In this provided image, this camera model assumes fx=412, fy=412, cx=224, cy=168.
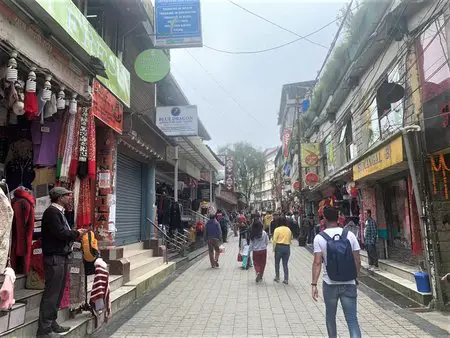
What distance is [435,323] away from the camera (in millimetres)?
6512

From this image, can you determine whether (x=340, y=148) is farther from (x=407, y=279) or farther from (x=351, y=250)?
(x=351, y=250)

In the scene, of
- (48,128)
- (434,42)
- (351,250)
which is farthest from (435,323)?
(48,128)

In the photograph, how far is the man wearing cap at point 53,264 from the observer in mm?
4883

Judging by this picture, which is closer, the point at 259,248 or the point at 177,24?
the point at 177,24

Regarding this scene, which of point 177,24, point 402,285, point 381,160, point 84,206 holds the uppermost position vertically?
point 177,24

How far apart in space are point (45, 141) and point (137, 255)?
16.8ft

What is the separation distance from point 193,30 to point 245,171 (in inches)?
2041

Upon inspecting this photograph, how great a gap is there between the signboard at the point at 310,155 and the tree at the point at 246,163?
39.5m

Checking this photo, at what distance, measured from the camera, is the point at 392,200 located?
11852 mm

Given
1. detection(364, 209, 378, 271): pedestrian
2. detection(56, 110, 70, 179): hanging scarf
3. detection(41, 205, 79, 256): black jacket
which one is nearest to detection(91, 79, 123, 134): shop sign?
detection(56, 110, 70, 179): hanging scarf

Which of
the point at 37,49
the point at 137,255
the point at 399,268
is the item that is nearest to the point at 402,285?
the point at 399,268

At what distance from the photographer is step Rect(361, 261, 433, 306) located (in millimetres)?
7746

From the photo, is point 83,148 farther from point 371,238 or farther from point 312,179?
point 312,179

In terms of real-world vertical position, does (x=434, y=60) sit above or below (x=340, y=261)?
above
